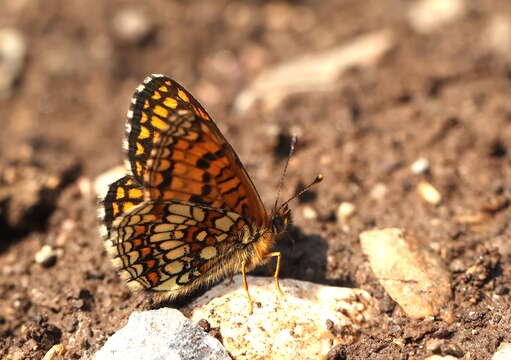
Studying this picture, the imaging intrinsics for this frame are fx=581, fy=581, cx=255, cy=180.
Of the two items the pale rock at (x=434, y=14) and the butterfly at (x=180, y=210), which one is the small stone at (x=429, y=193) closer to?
the butterfly at (x=180, y=210)

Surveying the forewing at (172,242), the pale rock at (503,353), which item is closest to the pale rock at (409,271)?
the pale rock at (503,353)

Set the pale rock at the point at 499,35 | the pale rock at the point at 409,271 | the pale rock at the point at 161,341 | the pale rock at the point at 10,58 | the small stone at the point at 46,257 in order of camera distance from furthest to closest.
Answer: the pale rock at the point at 10,58
the pale rock at the point at 499,35
the small stone at the point at 46,257
the pale rock at the point at 409,271
the pale rock at the point at 161,341

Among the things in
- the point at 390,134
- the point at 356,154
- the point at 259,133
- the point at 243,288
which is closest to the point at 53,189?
the point at 259,133

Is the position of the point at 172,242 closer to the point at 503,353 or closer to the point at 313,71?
the point at 503,353

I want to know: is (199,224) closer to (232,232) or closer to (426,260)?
(232,232)

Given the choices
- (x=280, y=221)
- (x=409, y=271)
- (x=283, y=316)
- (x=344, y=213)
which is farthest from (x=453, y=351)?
(x=344, y=213)
